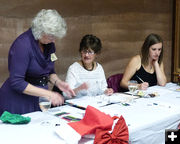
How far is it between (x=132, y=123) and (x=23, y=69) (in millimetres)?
876

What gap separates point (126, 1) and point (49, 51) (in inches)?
94.8

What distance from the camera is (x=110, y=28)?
13.4ft

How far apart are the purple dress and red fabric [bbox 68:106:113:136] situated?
2.11 ft

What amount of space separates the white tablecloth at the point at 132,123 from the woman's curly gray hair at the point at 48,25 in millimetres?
563

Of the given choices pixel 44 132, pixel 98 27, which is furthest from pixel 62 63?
pixel 44 132

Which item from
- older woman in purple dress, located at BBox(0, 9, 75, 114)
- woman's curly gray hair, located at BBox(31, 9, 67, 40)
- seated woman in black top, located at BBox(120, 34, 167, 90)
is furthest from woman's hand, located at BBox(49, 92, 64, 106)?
seated woman in black top, located at BBox(120, 34, 167, 90)

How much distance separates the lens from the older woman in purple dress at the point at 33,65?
1.91 metres

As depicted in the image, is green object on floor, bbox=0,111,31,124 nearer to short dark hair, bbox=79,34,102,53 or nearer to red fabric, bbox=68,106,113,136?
red fabric, bbox=68,106,113,136

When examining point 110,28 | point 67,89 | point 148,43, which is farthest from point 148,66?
point 67,89

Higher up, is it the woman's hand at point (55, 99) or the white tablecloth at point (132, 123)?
the woman's hand at point (55, 99)

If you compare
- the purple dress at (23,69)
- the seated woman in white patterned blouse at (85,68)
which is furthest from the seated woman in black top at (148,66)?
the purple dress at (23,69)

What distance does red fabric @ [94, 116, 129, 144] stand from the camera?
1323 millimetres

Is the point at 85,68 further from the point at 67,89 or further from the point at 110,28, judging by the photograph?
the point at 110,28

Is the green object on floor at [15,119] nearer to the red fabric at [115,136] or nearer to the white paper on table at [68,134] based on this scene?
the white paper on table at [68,134]
